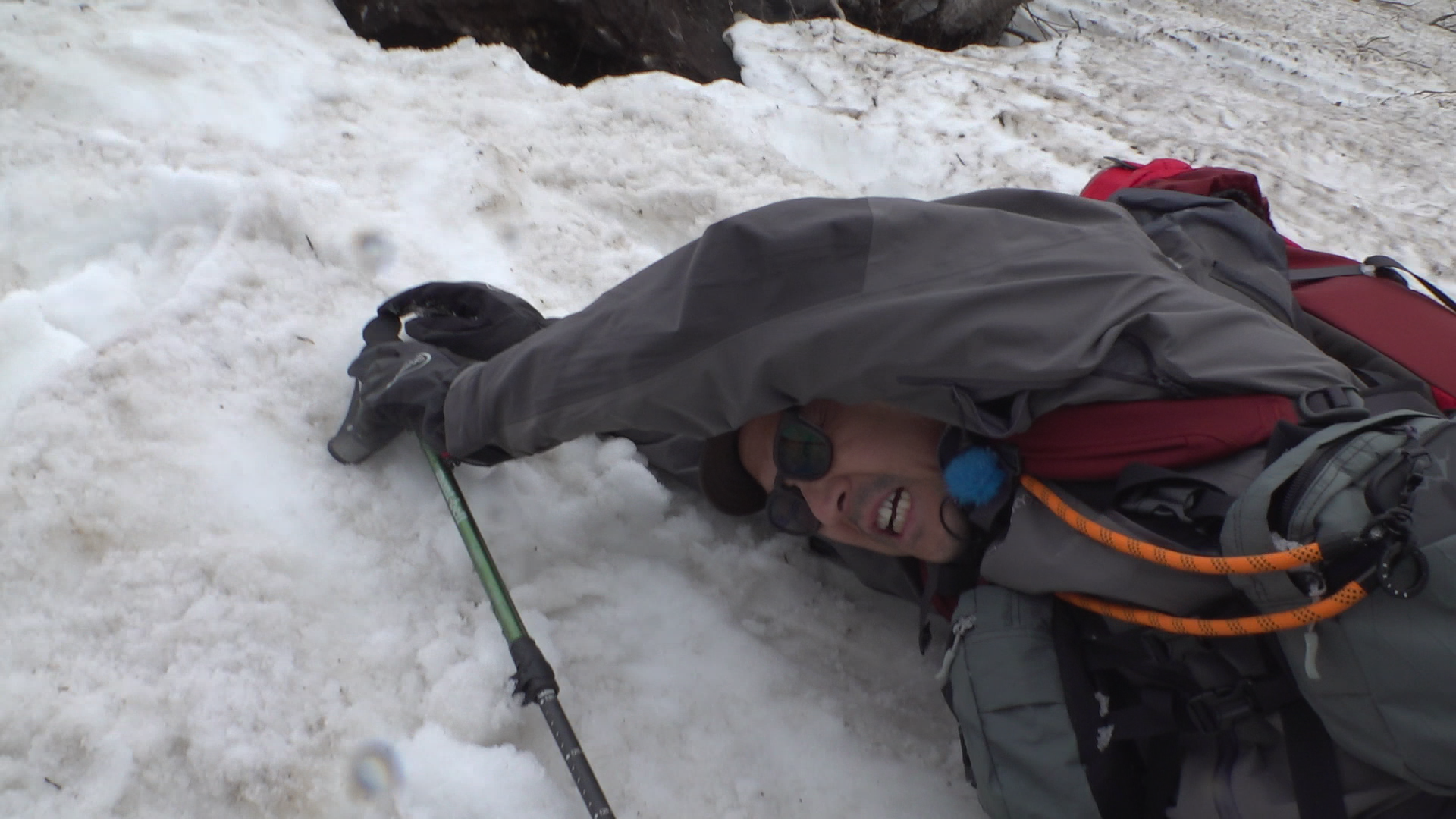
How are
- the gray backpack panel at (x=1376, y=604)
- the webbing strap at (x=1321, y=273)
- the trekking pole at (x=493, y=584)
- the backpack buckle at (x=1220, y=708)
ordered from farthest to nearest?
the webbing strap at (x=1321, y=273) → the trekking pole at (x=493, y=584) → the backpack buckle at (x=1220, y=708) → the gray backpack panel at (x=1376, y=604)

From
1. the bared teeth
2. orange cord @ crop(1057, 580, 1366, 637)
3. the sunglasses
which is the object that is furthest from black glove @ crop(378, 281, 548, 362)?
orange cord @ crop(1057, 580, 1366, 637)

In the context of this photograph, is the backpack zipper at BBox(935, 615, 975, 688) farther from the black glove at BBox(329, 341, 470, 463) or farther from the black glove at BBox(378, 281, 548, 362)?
the black glove at BBox(378, 281, 548, 362)

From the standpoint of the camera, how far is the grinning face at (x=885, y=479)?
2098 millimetres

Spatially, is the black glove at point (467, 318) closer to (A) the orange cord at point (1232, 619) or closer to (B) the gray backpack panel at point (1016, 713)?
(B) the gray backpack panel at point (1016, 713)

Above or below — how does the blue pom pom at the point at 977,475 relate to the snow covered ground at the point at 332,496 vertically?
above

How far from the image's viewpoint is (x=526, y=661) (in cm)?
201

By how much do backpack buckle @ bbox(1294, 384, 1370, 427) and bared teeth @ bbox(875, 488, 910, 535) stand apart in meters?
0.81

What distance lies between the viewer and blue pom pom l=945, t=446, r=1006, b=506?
1.93m

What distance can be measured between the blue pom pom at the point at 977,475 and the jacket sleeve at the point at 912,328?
135 millimetres

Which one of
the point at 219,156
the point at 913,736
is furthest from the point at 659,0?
the point at 913,736

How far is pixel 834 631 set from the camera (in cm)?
251

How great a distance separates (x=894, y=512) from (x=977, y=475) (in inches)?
9.9

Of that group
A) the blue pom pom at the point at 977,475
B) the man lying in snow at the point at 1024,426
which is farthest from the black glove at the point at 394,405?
the blue pom pom at the point at 977,475

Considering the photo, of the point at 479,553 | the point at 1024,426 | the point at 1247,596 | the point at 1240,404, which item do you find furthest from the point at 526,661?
the point at 1240,404
